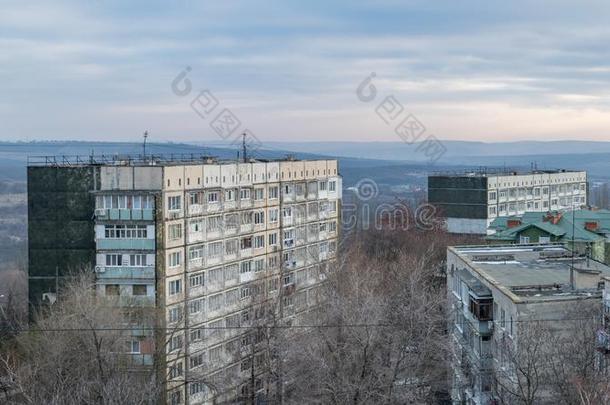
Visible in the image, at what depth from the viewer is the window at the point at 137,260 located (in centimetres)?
3216

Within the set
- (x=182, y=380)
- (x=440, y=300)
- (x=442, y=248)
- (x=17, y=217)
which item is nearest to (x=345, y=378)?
(x=440, y=300)

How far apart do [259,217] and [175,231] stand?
6995 mm

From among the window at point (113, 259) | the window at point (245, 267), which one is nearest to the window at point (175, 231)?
the window at point (113, 259)

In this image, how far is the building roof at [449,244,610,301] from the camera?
77.7 ft

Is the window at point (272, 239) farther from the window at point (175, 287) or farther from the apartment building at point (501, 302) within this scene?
the apartment building at point (501, 302)

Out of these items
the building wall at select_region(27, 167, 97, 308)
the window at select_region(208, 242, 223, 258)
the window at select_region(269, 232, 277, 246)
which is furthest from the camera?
the window at select_region(269, 232, 277, 246)

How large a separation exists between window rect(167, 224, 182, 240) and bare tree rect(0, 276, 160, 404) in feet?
10.8

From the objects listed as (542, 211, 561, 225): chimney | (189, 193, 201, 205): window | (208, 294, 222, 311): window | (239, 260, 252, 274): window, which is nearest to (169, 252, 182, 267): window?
(189, 193, 201, 205): window

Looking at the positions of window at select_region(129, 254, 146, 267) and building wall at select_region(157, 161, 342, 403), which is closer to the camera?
window at select_region(129, 254, 146, 267)

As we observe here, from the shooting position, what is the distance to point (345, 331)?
27.0 meters

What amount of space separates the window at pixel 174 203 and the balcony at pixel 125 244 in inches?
60.2

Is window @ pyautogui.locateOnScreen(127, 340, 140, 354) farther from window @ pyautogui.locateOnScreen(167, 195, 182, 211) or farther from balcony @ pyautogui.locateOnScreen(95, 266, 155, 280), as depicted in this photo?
window @ pyautogui.locateOnScreen(167, 195, 182, 211)

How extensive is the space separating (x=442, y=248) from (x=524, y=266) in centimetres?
2743

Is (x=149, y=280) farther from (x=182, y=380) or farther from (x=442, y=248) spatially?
(x=442, y=248)
